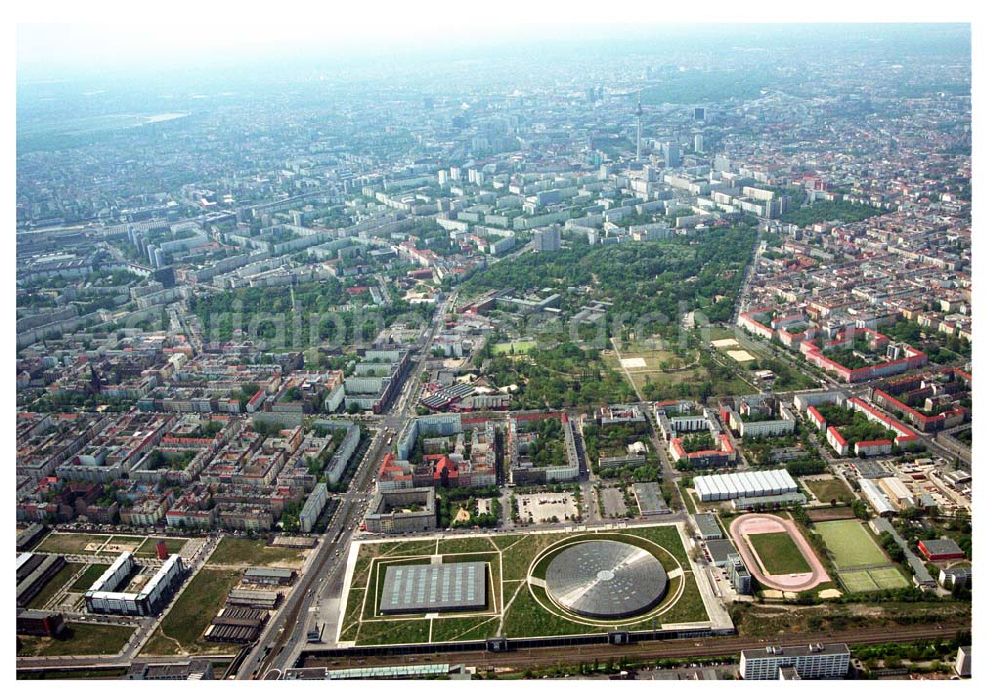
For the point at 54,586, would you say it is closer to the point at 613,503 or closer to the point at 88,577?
the point at 88,577

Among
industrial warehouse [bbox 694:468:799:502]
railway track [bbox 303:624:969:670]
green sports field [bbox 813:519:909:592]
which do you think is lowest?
railway track [bbox 303:624:969:670]

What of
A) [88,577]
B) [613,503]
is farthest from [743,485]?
[88,577]

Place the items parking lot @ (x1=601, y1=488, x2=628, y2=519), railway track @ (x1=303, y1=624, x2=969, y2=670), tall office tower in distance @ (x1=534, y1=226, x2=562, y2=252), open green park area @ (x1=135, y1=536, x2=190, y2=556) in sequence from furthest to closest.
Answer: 1. tall office tower in distance @ (x1=534, y1=226, x2=562, y2=252)
2. parking lot @ (x1=601, y1=488, x2=628, y2=519)
3. open green park area @ (x1=135, y1=536, x2=190, y2=556)
4. railway track @ (x1=303, y1=624, x2=969, y2=670)

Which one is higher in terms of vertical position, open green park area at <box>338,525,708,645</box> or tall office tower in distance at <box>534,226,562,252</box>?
tall office tower in distance at <box>534,226,562,252</box>

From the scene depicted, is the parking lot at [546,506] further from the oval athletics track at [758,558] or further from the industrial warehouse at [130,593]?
the industrial warehouse at [130,593]

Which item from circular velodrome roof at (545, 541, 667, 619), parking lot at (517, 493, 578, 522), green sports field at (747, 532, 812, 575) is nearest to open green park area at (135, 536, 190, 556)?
parking lot at (517, 493, 578, 522)

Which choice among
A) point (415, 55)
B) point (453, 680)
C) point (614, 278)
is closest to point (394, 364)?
point (614, 278)

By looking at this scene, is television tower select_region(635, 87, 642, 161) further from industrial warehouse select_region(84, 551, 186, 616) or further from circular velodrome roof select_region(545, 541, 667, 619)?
industrial warehouse select_region(84, 551, 186, 616)
